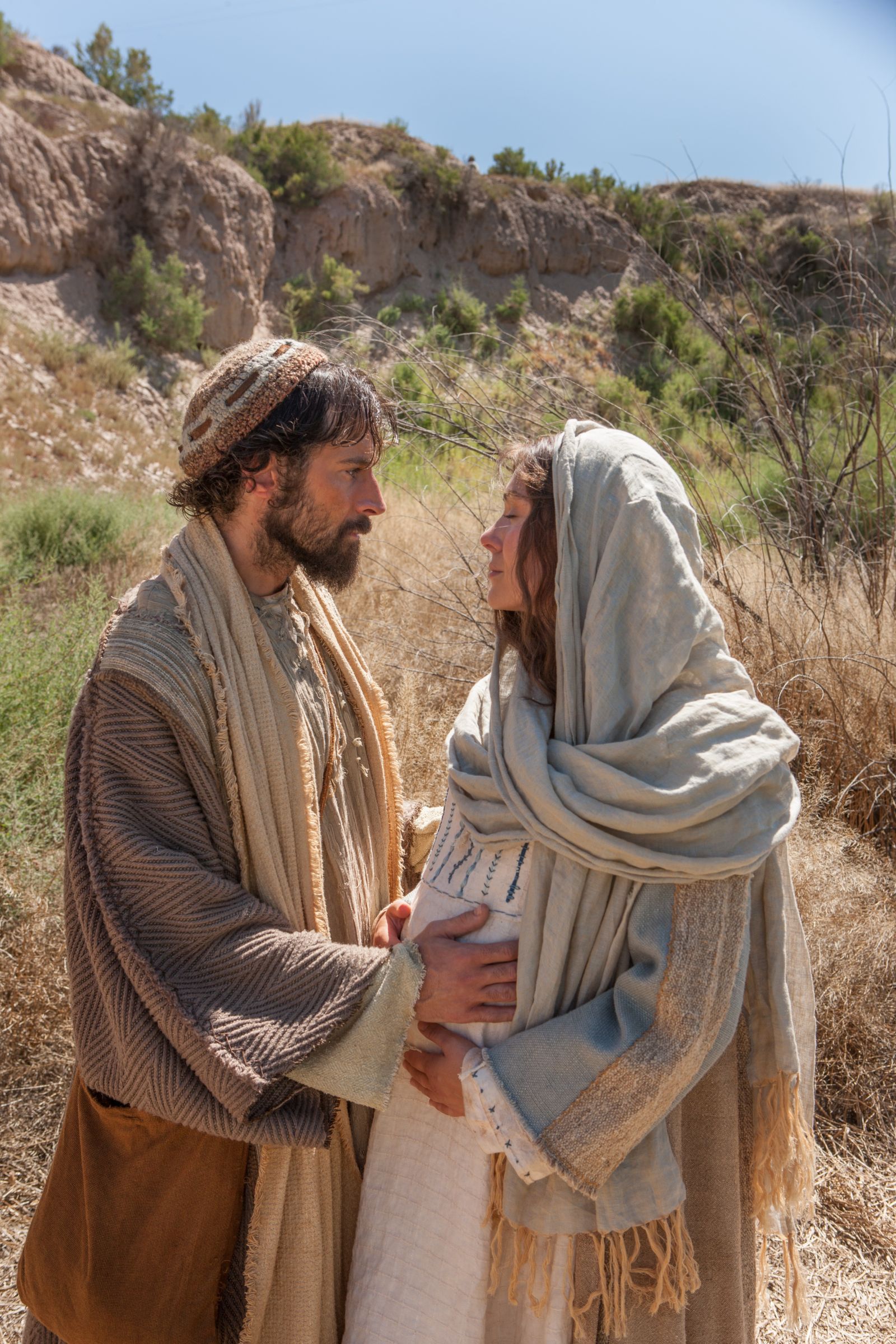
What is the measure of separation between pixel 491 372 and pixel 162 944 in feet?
12.6

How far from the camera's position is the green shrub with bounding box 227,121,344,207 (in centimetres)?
2177

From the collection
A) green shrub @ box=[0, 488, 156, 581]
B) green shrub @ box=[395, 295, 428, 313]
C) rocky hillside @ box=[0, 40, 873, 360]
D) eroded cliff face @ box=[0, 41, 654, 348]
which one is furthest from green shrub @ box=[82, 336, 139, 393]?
green shrub @ box=[395, 295, 428, 313]

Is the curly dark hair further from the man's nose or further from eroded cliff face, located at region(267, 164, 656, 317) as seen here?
eroded cliff face, located at region(267, 164, 656, 317)

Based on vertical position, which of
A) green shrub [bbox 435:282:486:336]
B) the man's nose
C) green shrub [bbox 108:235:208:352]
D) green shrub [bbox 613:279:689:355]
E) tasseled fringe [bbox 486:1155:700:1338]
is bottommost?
tasseled fringe [bbox 486:1155:700:1338]

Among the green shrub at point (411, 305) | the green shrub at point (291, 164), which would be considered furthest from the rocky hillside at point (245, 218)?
the green shrub at point (411, 305)

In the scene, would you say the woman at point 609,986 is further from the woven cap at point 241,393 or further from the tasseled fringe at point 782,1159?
the woven cap at point 241,393

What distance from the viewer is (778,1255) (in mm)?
2627

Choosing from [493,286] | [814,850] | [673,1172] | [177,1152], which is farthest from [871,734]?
[493,286]

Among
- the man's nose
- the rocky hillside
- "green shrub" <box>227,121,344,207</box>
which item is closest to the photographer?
the man's nose

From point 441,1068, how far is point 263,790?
1.86 ft

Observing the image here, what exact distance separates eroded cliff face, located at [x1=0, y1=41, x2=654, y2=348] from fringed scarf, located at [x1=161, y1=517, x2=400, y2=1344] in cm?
987

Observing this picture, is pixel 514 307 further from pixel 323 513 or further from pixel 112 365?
pixel 323 513

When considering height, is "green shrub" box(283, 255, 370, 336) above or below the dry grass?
above

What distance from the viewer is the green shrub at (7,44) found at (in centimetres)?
1675
